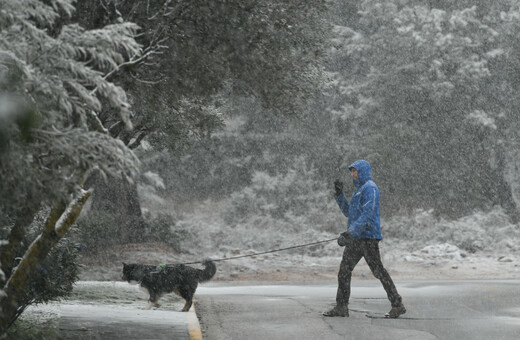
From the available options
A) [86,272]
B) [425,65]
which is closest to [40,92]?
[86,272]

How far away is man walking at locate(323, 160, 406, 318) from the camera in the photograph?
31.2 feet

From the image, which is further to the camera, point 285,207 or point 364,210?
point 285,207

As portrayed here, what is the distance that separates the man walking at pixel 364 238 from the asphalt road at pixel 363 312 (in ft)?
0.95

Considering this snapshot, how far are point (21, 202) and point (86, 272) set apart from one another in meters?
14.4

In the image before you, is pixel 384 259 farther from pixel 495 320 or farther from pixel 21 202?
pixel 21 202

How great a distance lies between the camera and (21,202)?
4812mm

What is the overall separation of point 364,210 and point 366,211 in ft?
0.13

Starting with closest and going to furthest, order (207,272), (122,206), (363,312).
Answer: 1. (363,312)
2. (207,272)
3. (122,206)

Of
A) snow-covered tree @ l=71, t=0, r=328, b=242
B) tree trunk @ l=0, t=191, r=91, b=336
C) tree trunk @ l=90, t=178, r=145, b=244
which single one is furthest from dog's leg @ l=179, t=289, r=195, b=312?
tree trunk @ l=90, t=178, r=145, b=244

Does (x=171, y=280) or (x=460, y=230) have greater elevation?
(x=460, y=230)

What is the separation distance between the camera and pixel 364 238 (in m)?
9.62

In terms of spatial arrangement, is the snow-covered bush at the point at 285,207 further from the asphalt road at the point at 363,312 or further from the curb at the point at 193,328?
the curb at the point at 193,328

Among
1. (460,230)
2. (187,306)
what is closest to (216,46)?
(187,306)

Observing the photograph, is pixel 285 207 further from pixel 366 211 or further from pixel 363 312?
pixel 366 211
